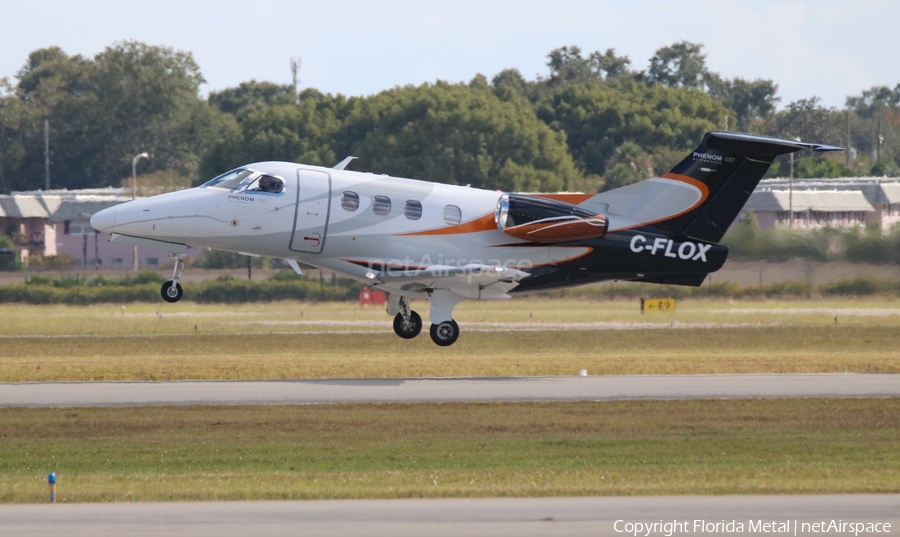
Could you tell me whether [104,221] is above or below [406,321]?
above

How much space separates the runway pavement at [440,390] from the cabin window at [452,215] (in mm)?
4040

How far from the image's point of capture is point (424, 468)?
2038 cm

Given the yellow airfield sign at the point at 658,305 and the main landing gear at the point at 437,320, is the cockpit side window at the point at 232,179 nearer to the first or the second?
the main landing gear at the point at 437,320

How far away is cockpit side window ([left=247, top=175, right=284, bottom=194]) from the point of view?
30.1 metres

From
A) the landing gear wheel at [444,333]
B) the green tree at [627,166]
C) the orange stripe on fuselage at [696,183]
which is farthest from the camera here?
the green tree at [627,166]

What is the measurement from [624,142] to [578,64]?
48.1m

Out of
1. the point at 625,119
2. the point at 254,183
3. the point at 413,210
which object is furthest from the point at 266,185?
the point at 625,119

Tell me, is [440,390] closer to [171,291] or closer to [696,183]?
[171,291]

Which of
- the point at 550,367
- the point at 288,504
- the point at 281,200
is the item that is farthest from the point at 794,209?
the point at 288,504

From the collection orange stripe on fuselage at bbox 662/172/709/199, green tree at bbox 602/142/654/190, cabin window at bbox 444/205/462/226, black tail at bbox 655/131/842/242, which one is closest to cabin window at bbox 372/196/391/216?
cabin window at bbox 444/205/462/226

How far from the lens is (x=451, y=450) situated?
22.1 meters

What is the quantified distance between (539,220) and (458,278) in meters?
2.53

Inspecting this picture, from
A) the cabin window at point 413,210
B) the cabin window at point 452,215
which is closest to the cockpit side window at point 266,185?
the cabin window at point 413,210

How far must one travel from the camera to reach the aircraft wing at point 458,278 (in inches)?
1201
